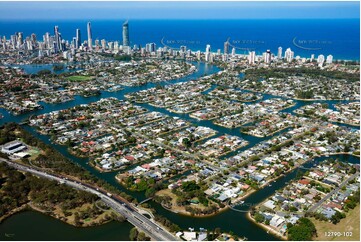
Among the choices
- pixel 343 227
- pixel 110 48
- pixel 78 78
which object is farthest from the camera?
pixel 110 48

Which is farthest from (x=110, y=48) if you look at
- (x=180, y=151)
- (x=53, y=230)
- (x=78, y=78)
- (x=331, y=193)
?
(x=331, y=193)

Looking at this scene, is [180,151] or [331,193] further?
[180,151]

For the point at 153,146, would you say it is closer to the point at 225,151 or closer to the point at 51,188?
the point at 225,151

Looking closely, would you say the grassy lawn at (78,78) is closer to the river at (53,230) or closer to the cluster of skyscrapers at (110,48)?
the cluster of skyscrapers at (110,48)

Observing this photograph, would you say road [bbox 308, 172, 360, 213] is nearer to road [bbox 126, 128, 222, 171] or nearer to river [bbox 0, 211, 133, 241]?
road [bbox 126, 128, 222, 171]

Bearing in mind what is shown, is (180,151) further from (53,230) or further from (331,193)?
(53,230)

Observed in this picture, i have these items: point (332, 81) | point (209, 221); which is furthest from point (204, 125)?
point (332, 81)
